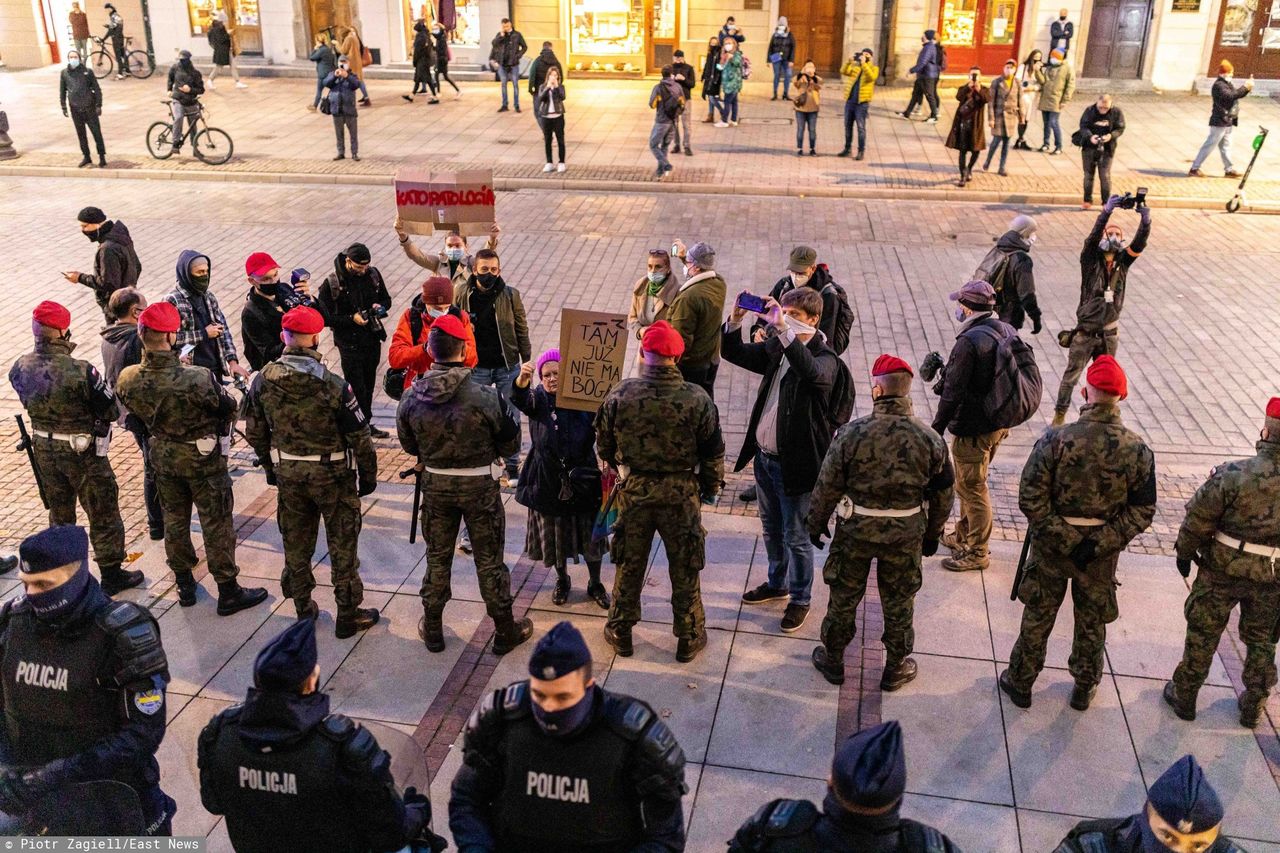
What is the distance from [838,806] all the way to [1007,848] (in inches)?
89.0

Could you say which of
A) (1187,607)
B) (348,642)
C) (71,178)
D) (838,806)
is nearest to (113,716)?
(348,642)

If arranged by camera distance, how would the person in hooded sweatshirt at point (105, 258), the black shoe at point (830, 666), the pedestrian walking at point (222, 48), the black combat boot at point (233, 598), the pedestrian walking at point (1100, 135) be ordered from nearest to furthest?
1. the black shoe at point (830, 666)
2. the black combat boot at point (233, 598)
3. the person in hooded sweatshirt at point (105, 258)
4. the pedestrian walking at point (1100, 135)
5. the pedestrian walking at point (222, 48)

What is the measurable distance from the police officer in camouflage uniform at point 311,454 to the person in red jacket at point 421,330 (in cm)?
128

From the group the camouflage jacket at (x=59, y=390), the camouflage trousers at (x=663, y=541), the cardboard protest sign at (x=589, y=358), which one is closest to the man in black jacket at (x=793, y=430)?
the camouflage trousers at (x=663, y=541)

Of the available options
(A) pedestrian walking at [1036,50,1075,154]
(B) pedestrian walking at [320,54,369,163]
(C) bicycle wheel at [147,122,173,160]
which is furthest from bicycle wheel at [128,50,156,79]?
(A) pedestrian walking at [1036,50,1075,154]

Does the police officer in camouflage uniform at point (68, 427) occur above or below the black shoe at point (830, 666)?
above

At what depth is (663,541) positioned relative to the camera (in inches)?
245

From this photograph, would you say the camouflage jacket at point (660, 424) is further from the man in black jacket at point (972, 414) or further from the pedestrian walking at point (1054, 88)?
the pedestrian walking at point (1054, 88)

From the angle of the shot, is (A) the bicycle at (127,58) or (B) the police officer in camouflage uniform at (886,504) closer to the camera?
(B) the police officer in camouflage uniform at (886,504)

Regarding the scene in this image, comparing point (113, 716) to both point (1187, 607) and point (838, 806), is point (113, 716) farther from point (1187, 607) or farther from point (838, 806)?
point (1187, 607)

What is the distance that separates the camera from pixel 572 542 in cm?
675

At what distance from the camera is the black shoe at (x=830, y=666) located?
20.6 ft

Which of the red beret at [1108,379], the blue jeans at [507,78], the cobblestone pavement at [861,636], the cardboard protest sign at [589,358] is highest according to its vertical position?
the blue jeans at [507,78]

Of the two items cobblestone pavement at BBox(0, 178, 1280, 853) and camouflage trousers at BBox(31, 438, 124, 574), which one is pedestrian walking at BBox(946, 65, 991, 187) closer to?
cobblestone pavement at BBox(0, 178, 1280, 853)
